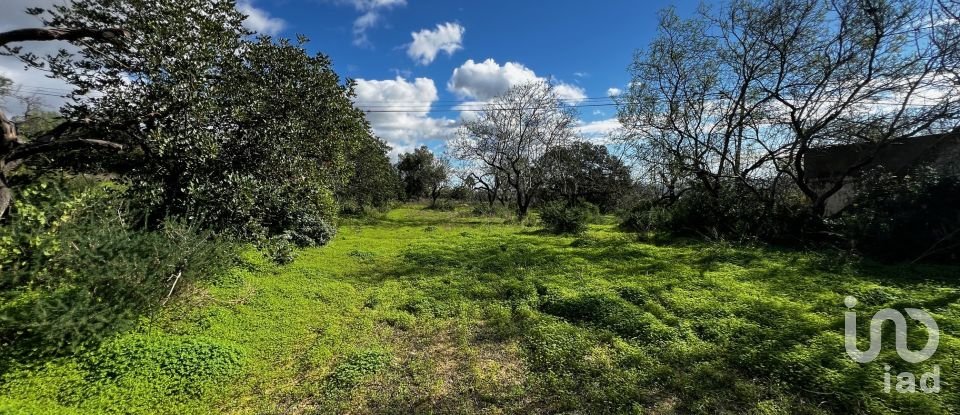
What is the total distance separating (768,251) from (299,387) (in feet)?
32.7

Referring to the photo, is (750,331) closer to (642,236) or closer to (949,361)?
(949,361)

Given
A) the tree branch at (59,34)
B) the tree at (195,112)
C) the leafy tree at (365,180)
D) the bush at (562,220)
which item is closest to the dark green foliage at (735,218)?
the bush at (562,220)

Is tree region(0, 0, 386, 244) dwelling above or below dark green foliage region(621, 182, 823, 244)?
above

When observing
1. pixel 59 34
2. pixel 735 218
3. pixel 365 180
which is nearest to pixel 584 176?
pixel 365 180

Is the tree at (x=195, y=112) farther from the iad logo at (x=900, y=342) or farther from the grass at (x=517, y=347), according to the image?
the iad logo at (x=900, y=342)

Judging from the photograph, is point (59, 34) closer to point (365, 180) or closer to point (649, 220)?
point (649, 220)

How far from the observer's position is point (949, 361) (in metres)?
3.31

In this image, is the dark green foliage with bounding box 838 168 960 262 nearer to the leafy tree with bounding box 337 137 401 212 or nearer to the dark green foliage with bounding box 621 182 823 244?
the dark green foliage with bounding box 621 182 823 244

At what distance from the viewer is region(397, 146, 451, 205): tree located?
42.3 meters

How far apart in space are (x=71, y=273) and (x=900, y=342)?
27.3 feet

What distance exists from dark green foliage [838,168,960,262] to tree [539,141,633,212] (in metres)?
17.3

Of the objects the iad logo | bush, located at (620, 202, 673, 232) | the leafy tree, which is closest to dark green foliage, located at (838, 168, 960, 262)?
the iad logo

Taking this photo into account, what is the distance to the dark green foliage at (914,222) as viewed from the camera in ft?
23.2

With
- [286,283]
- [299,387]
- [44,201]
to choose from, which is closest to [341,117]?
[286,283]
